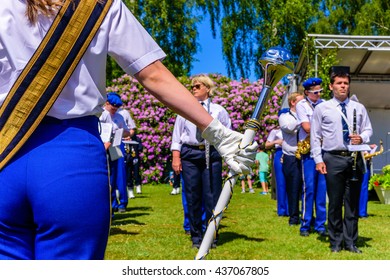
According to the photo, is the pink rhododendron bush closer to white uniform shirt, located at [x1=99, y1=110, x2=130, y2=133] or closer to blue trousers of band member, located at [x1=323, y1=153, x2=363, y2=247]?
white uniform shirt, located at [x1=99, y1=110, x2=130, y2=133]

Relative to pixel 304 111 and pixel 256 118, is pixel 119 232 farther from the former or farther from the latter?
pixel 256 118

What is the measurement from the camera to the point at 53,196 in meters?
1.97

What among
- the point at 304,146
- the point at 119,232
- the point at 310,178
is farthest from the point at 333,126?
the point at 119,232

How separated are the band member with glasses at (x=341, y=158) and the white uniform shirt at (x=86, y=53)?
4720mm

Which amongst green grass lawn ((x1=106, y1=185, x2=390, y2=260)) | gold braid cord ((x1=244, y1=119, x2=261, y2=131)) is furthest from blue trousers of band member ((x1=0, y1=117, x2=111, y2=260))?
green grass lawn ((x1=106, y1=185, x2=390, y2=260))

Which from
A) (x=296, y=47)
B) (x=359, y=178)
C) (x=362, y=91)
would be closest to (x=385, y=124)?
(x=362, y=91)

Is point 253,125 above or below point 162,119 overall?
below

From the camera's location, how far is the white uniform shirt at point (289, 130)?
873 centimetres

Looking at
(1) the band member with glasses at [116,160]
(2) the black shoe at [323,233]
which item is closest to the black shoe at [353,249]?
(2) the black shoe at [323,233]

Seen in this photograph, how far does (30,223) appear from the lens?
6.61ft

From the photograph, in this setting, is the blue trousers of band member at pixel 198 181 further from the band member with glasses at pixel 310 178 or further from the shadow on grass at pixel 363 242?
the shadow on grass at pixel 363 242

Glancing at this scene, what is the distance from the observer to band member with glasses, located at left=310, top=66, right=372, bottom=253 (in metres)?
6.61

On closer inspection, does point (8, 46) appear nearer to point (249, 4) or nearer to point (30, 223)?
point (30, 223)

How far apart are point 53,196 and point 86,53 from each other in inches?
18.3
